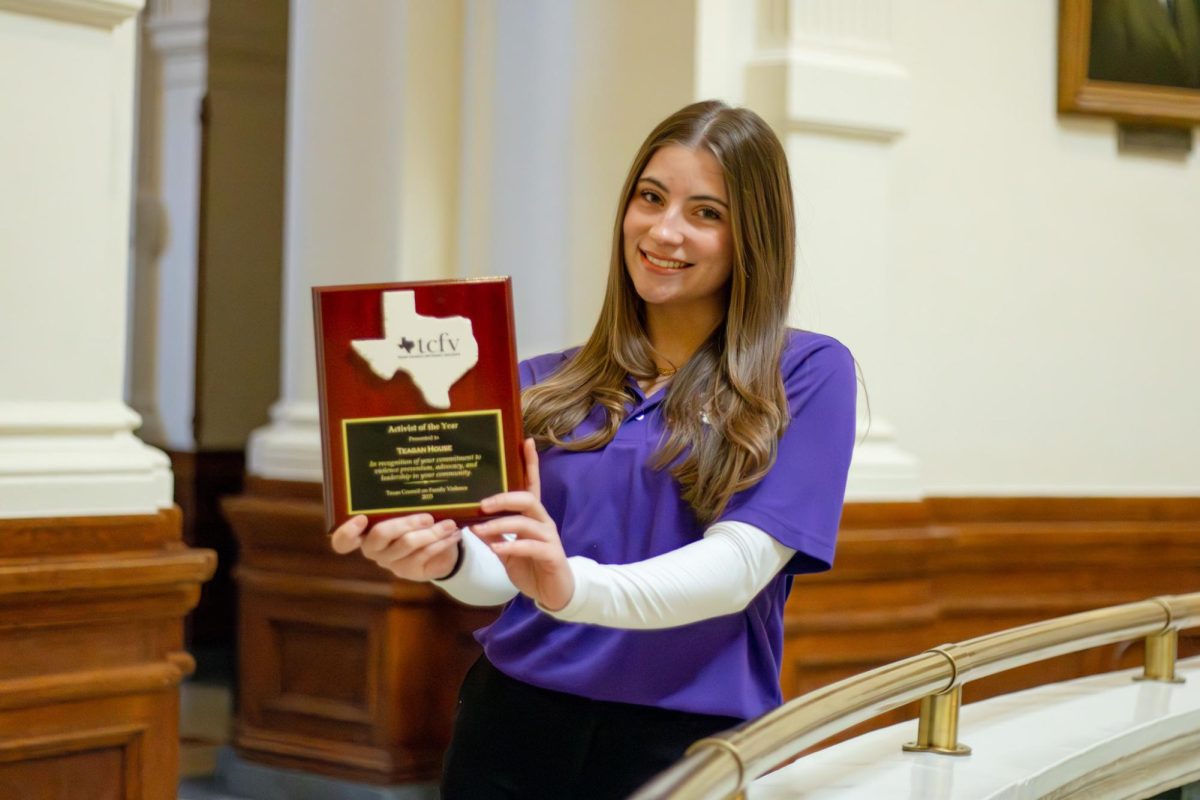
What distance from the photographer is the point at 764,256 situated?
7.04 ft

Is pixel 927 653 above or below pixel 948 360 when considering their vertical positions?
below

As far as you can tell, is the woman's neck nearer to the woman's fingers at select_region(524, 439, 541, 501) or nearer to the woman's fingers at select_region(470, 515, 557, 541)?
the woman's fingers at select_region(524, 439, 541, 501)

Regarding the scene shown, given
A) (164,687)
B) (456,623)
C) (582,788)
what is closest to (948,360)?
(456,623)

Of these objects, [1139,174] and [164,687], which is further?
[1139,174]

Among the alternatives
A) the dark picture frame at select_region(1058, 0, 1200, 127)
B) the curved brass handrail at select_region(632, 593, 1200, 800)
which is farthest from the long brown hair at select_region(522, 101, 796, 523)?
the dark picture frame at select_region(1058, 0, 1200, 127)

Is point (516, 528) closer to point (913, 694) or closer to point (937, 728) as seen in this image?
point (913, 694)

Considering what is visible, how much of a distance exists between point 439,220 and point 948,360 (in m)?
1.59

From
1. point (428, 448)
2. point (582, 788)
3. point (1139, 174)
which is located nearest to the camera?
point (428, 448)

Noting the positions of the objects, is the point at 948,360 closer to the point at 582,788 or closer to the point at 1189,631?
A: the point at 1189,631

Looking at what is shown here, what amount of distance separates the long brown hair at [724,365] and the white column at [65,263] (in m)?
1.31

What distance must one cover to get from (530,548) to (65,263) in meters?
1.77

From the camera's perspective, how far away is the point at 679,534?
2.10m

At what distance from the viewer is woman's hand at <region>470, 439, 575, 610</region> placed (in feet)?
5.97

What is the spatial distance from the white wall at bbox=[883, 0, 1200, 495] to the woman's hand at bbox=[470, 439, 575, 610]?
2.62 meters
